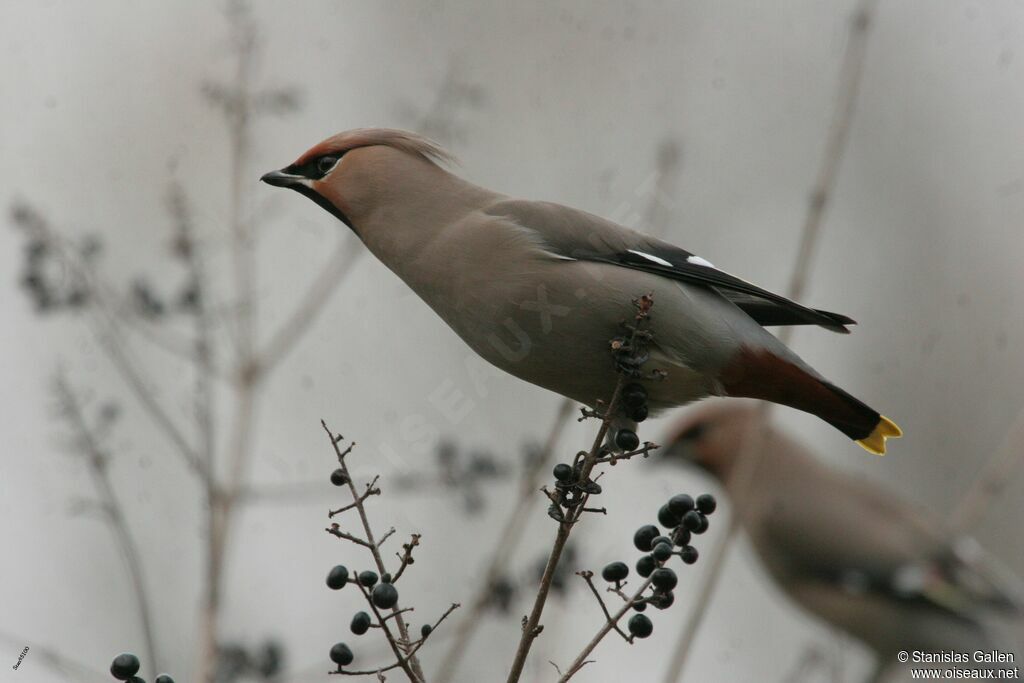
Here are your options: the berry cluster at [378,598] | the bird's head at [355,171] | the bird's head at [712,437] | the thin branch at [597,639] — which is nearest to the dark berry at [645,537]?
the thin branch at [597,639]

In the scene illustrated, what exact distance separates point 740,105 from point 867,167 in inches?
24.5

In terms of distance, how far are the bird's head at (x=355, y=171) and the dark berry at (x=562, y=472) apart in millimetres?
1103

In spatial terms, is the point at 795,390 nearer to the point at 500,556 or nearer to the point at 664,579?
the point at 500,556

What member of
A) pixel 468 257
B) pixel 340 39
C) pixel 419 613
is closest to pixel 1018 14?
pixel 468 257

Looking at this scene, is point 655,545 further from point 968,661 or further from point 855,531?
point 855,531

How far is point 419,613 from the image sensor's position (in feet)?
14.8

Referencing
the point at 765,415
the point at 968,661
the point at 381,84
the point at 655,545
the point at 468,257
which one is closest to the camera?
the point at 655,545

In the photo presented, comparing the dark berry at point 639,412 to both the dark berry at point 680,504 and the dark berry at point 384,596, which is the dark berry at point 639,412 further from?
the dark berry at point 384,596

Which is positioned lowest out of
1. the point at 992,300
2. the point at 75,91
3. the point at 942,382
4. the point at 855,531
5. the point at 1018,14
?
the point at 855,531

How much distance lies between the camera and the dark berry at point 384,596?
7.08ft

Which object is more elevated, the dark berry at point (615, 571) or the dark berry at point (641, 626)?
the dark berry at point (615, 571)

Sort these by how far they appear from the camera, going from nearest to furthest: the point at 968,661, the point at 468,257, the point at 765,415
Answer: the point at 468,257 → the point at 765,415 → the point at 968,661

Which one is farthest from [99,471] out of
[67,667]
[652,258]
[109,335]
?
[652,258]

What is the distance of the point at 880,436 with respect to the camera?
323cm
